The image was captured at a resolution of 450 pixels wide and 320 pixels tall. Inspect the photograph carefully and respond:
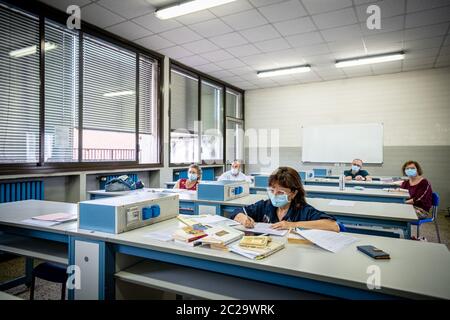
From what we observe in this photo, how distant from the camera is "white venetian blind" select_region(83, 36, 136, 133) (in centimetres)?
446

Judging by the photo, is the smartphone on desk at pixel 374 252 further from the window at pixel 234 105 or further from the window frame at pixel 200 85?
the window at pixel 234 105

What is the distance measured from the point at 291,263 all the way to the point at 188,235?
1.88 feet

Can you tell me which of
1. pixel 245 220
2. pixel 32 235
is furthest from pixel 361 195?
pixel 32 235

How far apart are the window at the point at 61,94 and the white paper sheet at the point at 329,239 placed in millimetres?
3690

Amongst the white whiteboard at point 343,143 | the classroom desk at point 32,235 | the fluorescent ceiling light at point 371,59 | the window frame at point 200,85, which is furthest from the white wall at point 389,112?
the classroom desk at point 32,235

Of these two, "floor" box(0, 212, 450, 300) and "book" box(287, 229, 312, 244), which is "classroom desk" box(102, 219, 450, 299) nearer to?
"book" box(287, 229, 312, 244)

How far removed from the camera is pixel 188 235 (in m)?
1.58

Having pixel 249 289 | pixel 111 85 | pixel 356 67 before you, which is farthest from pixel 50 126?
pixel 356 67

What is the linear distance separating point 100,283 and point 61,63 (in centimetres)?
357

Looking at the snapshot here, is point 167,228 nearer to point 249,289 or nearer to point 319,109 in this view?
point 249,289

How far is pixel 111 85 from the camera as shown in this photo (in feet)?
15.8

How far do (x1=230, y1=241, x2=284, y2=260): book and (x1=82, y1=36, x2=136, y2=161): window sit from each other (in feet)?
12.2

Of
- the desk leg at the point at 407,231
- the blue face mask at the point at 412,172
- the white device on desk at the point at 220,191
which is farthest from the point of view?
the blue face mask at the point at 412,172

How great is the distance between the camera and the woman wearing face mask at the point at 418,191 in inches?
152
